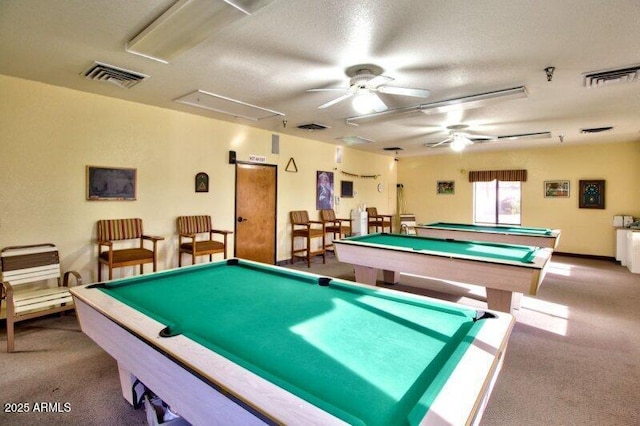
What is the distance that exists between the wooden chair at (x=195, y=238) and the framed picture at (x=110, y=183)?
0.78m

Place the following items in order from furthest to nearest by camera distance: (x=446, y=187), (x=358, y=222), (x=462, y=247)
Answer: (x=446, y=187)
(x=358, y=222)
(x=462, y=247)

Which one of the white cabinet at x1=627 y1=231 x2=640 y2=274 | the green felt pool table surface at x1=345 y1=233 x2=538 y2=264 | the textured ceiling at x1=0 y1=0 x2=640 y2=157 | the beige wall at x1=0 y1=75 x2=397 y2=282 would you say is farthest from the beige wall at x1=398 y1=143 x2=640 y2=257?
the beige wall at x1=0 y1=75 x2=397 y2=282

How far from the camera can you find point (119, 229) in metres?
4.13

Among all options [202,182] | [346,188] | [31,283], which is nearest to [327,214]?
[346,188]

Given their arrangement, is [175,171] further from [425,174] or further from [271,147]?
[425,174]

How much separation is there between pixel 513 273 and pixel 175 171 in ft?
14.4

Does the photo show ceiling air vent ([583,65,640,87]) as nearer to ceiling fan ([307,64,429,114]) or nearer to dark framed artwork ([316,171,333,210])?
ceiling fan ([307,64,429,114])

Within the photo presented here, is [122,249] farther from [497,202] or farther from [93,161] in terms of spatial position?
[497,202]

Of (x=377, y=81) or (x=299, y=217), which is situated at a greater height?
(x=377, y=81)

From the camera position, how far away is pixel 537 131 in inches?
231

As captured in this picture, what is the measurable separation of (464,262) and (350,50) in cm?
220

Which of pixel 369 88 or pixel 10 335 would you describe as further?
pixel 369 88

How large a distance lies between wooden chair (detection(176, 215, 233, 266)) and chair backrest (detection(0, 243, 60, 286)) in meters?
1.43

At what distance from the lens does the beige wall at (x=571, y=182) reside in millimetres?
6871
